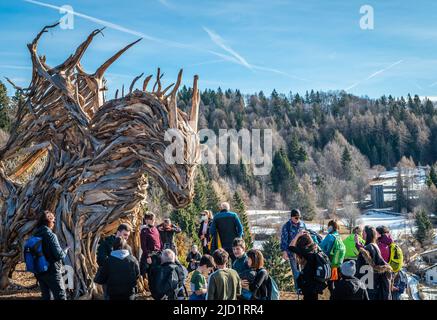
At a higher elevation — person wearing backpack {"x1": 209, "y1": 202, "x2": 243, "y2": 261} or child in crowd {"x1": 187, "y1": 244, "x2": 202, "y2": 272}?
person wearing backpack {"x1": 209, "y1": 202, "x2": 243, "y2": 261}

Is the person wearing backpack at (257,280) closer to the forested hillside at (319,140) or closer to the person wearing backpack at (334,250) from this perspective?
the person wearing backpack at (334,250)

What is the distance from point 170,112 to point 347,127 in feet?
452

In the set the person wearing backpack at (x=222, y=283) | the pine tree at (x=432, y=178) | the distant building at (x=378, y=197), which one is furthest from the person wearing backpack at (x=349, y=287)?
the distant building at (x=378, y=197)

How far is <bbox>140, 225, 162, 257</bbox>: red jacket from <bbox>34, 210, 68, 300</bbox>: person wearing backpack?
2.16m

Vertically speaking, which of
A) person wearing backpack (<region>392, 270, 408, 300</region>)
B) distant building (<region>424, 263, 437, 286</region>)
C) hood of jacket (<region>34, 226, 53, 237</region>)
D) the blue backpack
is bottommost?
distant building (<region>424, 263, 437, 286</region>)

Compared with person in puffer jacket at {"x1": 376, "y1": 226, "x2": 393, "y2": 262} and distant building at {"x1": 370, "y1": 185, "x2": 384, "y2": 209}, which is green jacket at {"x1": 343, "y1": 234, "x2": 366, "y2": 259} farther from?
distant building at {"x1": 370, "y1": 185, "x2": 384, "y2": 209}

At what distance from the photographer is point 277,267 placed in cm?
4812

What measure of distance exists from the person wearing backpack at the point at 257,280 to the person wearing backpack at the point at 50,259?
289cm

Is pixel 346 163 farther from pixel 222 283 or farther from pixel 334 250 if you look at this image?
pixel 222 283

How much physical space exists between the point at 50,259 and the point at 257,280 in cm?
318

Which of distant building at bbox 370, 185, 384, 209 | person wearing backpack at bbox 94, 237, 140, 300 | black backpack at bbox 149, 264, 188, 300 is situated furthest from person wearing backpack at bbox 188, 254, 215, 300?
distant building at bbox 370, 185, 384, 209

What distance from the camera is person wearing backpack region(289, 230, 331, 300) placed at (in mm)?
7969

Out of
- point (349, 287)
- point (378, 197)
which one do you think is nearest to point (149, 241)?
point (349, 287)

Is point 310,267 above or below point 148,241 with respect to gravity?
below
